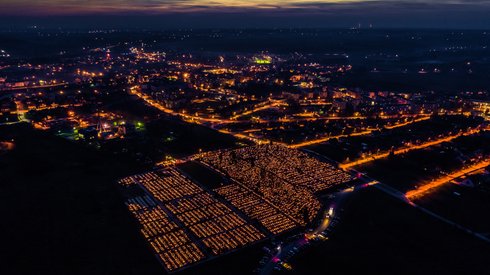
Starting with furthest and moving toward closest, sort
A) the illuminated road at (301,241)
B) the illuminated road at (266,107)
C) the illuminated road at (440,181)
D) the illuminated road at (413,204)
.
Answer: the illuminated road at (266,107), the illuminated road at (440,181), the illuminated road at (413,204), the illuminated road at (301,241)

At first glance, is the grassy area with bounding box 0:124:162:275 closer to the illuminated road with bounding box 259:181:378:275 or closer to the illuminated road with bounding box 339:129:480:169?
the illuminated road with bounding box 259:181:378:275

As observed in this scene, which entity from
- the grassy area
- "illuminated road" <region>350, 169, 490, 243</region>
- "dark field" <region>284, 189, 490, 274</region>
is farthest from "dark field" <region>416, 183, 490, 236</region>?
the grassy area

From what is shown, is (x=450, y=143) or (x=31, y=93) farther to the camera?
(x=31, y=93)

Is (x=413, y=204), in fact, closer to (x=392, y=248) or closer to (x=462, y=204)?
(x=462, y=204)

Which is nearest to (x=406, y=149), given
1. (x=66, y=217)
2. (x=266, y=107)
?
(x=266, y=107)

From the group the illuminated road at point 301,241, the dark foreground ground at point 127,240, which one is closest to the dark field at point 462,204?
the dark foreground ground at point 127,240

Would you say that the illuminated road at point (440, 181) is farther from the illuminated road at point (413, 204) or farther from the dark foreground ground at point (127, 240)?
the dark foreground ground at point (127, 240)

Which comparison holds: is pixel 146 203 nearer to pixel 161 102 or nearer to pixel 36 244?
pixel 36 244

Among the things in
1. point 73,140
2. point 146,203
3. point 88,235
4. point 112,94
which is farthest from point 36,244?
point 112,94
